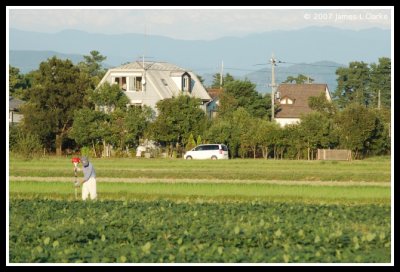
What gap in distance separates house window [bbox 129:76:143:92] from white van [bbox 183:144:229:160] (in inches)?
341

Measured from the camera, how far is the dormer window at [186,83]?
204ft

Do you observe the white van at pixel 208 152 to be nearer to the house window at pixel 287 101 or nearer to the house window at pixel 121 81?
the house window at pixel 121 81

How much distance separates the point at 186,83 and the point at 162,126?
1136 centimetres

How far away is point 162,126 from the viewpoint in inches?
2042

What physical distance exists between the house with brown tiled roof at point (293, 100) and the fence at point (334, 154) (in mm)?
19808

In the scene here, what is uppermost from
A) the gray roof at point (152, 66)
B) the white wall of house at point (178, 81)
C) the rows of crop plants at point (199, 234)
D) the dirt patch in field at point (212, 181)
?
the gray roof at point (152, 66)

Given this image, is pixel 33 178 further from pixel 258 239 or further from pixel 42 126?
pixel 42 126

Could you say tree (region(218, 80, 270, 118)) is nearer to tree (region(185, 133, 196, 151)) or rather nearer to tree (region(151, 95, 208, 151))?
tree (region(151, 95, 208, 151))

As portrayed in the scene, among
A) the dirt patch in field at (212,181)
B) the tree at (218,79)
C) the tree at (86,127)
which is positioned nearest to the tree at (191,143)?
→ the tree at (86,127)

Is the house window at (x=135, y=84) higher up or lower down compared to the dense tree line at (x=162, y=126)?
higher up

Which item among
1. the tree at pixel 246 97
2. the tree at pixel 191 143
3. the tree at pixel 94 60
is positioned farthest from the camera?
the tree at pixel 94 60

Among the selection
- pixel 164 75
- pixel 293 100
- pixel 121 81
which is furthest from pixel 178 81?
pixel 293 100

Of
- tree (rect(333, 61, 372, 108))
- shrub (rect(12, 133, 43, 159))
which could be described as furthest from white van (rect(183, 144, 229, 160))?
tree (rect(333, 61, 372, 108))

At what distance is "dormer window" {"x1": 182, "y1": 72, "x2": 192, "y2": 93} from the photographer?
62.2 metres
